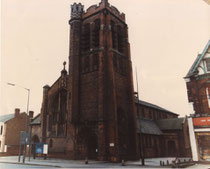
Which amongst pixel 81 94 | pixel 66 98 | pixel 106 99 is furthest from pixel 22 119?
pixel 106 99

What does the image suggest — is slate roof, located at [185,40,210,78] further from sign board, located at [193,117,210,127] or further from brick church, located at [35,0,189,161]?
brick church, located at [35,0,189,161]

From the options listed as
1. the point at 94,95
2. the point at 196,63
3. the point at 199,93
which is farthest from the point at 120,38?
the point at 199,93

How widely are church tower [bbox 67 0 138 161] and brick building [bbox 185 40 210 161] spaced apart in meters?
10.2

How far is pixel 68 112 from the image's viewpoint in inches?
1278

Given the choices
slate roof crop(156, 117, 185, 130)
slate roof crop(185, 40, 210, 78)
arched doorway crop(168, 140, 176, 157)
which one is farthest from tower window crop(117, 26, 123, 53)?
arched doorway crop(168, 140, 176, 157)

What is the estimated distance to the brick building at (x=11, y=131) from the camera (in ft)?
148

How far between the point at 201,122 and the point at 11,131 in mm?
41009

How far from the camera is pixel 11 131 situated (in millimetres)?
47906

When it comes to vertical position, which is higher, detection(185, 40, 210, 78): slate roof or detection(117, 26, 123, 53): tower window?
detection(117, 26, 123, 53): tower window

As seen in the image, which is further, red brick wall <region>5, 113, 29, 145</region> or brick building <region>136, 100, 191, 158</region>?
red brick wall <region>5, 113, 29, 145</region>

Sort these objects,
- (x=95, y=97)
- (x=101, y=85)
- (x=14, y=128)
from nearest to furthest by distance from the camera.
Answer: (x=101, y=85) < (x=95, y=97) < (x=14, y=128)

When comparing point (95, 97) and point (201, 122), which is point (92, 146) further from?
point (201, 122)

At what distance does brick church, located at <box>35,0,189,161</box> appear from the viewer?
30000 millimetres

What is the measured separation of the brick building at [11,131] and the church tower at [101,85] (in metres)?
20.3
